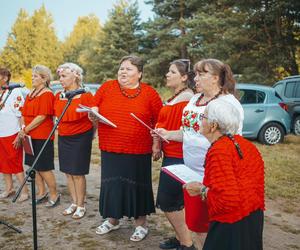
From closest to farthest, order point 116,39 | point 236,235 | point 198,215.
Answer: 1. point 236,235
2. point 198,215
3. point 116,39

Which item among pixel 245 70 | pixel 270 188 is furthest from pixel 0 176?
pixel 245 70

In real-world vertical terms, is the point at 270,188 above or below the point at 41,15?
below

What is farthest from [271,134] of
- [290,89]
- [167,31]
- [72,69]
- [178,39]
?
[167,31]

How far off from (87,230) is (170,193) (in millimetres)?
1409

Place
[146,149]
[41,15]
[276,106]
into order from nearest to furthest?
[146,149] < [276,106] < [41,15]

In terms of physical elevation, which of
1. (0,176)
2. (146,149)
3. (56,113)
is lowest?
(0,176)

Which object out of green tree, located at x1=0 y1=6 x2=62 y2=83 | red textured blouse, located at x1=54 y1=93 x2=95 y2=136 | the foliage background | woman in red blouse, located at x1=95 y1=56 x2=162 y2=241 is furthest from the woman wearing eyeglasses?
green tree, located at x1=0 y1=6 x2=62 y2=83

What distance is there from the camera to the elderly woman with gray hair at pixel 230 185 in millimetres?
2127

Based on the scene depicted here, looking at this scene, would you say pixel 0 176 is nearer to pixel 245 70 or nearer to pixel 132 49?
pixel 245 70

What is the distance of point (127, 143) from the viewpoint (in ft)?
12.7

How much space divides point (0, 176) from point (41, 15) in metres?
36.9

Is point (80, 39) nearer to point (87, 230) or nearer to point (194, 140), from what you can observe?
point (87, 230)

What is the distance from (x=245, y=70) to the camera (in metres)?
19.9

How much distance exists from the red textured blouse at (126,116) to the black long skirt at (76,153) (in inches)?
25.6
